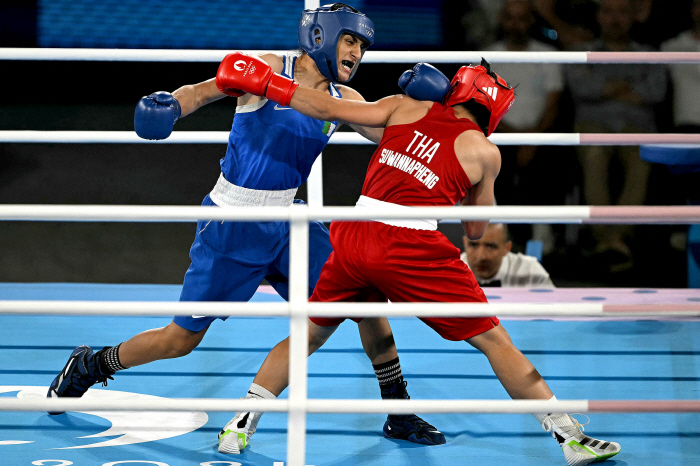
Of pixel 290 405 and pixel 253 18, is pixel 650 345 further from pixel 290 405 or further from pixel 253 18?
pixel 253 18

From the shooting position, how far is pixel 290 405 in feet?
4.70

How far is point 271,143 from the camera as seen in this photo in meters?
2.15

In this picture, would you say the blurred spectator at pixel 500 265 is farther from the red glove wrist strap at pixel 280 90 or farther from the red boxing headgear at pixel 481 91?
the red glove wrist strap at pixel 280 90

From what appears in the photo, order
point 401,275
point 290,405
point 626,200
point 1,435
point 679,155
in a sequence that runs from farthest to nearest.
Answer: point 626,200 → point 679,155 → point 1,435 → point 401,275 → point 290,405

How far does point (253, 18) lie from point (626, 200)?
2.52m

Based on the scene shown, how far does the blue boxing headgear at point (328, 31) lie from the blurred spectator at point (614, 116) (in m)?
2.77

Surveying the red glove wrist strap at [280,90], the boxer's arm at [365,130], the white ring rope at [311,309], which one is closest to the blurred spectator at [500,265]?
the boxer's arm at [365,130]

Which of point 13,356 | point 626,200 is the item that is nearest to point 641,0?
point 626,200

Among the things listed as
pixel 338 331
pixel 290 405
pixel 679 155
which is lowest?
pixel 290 405

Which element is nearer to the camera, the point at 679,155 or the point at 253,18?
the point at 679,155

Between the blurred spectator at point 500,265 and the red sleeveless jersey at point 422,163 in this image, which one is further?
the blurred spectator at point 500,265

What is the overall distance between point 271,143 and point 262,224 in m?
0.24

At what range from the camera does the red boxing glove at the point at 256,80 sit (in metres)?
1.88

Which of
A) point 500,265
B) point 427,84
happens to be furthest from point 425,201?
point 500,265
